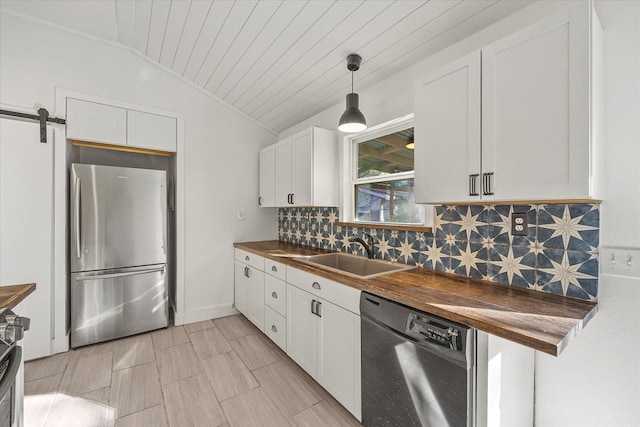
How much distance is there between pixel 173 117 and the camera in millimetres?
3016

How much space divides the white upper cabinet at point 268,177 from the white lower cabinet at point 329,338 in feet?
4.11

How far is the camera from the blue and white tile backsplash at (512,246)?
4.24 feet

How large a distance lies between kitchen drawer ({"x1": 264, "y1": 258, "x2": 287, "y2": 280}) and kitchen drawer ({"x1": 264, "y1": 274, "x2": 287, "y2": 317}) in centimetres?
4

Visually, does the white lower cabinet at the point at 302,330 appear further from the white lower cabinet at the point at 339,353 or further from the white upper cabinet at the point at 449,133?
the white upper cabinet at the point at 449,133

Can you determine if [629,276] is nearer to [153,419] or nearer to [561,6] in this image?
[561,6]

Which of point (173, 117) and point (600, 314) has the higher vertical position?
point (173, 117)

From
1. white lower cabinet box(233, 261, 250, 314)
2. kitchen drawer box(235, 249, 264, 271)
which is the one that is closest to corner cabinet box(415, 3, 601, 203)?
kitchen drawer box(235, 249, 264, 271)

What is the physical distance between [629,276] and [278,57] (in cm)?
258

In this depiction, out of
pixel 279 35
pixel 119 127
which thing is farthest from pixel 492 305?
pixel 119 127

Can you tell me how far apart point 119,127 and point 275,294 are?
86.9 inches

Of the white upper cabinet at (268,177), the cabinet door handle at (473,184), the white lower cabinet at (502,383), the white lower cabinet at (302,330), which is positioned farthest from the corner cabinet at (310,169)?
the white lower cabinet at (502,383)

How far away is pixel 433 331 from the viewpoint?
1.18 meters

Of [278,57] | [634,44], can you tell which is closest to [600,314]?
[634,44]

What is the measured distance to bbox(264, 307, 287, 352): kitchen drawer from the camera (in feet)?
7.64
